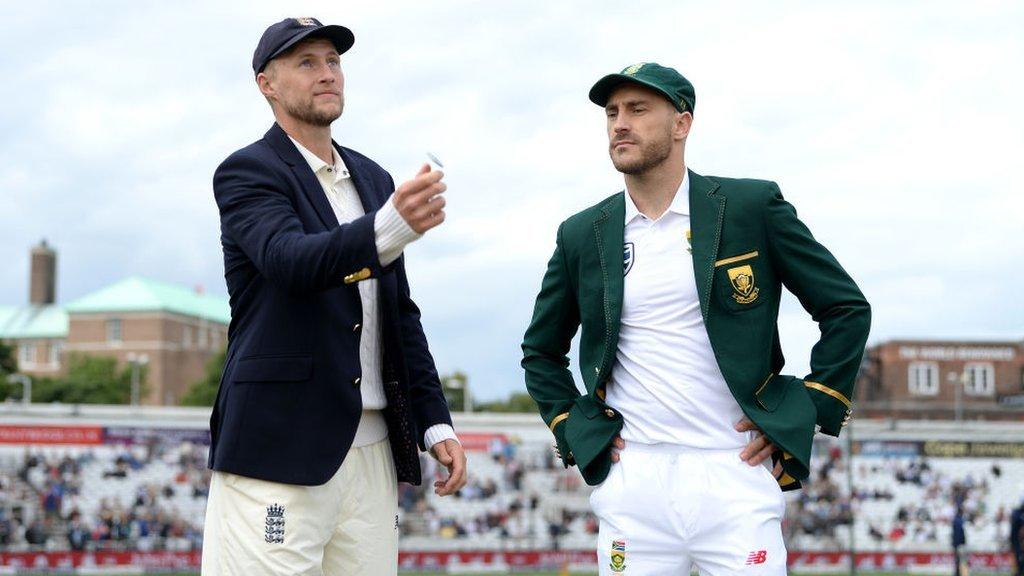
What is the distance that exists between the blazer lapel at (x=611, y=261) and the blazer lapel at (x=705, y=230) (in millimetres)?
307

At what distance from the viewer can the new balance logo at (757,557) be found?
15.5 ft

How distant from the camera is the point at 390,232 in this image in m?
3.90

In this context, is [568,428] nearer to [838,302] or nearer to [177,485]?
[838,302]

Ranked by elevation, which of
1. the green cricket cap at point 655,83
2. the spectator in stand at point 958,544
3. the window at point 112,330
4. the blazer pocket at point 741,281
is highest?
the window at point 112,330

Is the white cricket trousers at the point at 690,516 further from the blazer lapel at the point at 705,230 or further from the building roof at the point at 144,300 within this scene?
the building roof at the point at 144,300

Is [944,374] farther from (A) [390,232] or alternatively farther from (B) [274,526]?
(A) [390,232]

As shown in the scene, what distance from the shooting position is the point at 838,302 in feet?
16.5

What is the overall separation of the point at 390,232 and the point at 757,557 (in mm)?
1929

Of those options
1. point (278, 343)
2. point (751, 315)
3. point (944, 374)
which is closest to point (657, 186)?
point (751, 315)

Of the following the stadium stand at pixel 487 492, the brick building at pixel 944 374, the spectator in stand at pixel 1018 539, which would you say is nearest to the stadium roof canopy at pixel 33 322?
the brick building at pixel 944 374

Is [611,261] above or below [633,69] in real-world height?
below

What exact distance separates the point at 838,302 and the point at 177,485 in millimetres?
32233

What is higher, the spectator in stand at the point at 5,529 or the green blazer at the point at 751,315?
the green blazer at the point at 751,315

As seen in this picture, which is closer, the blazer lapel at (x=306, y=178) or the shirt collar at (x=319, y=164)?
the blazer lapel at (x=306, y=178)
